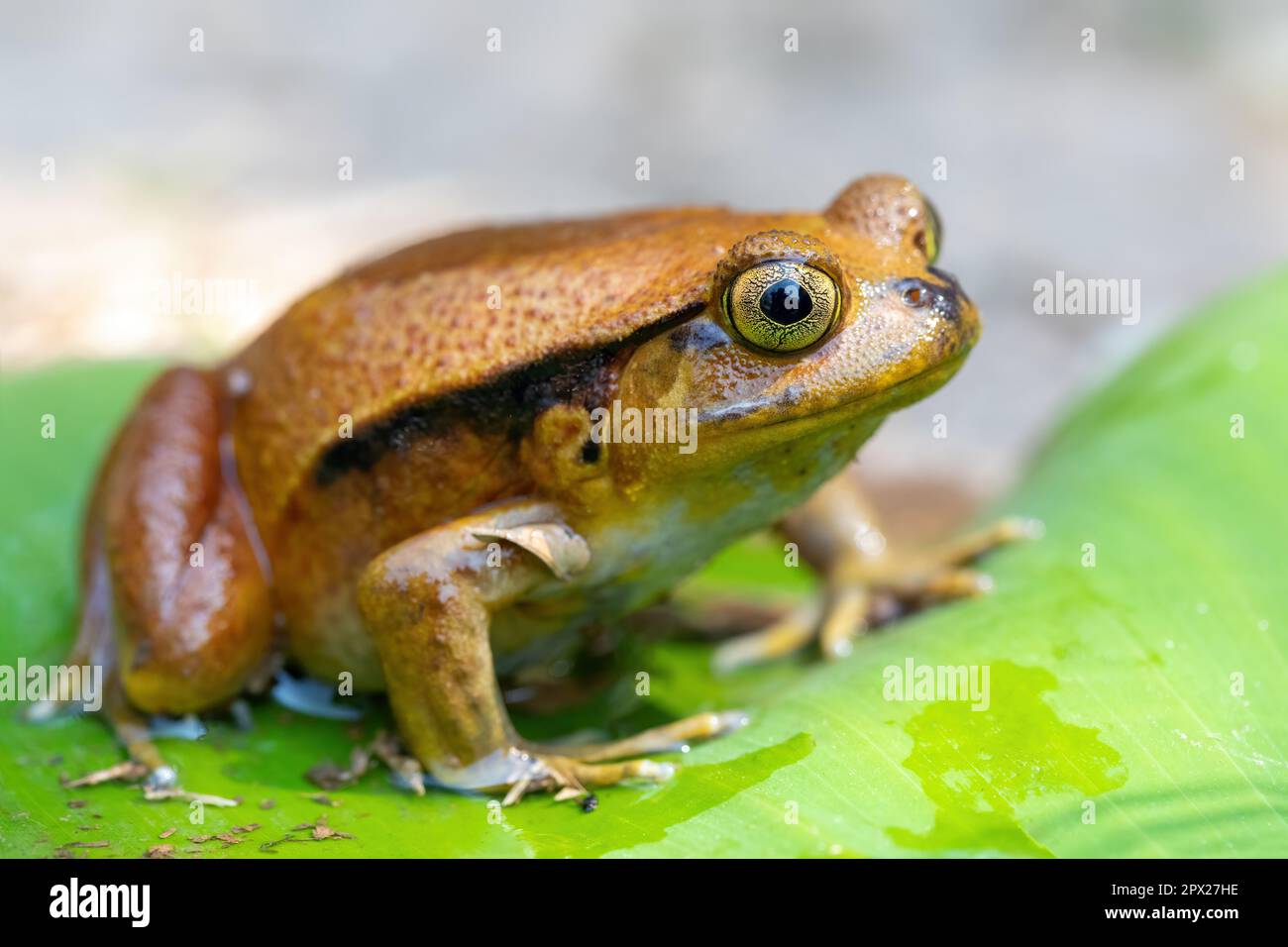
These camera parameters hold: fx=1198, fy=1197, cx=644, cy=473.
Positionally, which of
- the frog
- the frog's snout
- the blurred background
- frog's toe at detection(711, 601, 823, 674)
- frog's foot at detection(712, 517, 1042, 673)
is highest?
the blurred background

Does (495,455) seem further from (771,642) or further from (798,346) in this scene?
(771,642)

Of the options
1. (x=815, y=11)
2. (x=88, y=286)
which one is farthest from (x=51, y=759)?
(x=815, y=11)

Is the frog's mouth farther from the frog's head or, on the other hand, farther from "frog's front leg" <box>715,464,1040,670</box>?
"frog's front leg" <box>715,464,1040,670</box>

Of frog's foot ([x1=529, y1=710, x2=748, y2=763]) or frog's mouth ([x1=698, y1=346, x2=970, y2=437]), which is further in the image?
frog's foot ([x1=529, y1=710, x2=748, y2=763])

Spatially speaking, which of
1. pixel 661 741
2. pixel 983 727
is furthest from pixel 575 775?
pixel 983 727

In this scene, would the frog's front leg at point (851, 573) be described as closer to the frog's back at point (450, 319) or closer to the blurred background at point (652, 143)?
the frog's back at point (450, 319)

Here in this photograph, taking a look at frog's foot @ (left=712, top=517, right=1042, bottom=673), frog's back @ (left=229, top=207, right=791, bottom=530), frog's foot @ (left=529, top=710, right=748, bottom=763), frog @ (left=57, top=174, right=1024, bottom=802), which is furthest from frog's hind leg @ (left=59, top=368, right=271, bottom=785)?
frog's foot @ (left=712, top=517, right=1042, bottom=673)

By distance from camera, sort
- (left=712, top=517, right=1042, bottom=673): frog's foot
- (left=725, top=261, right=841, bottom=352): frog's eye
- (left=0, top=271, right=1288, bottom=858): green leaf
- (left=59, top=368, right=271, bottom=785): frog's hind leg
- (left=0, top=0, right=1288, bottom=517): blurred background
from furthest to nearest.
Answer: (left=0, top=0, right=1288, bottom=517): blurred background → (left=712, top=517, right=1042, bottom=673): frog's foot → (left=59, top=368, right=271, bottom=785): frog's hind leg → (left=725, top=261, right=841, bottom=352): frog's eye → (left=0, top=271, right=1288, bottom=858): green leaf

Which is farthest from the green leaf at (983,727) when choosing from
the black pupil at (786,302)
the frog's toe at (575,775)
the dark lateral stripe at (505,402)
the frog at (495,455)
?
the black pupil at (786,302)

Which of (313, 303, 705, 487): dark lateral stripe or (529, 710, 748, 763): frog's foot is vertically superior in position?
(313, 303, 705, 487): dark lateral stripe
